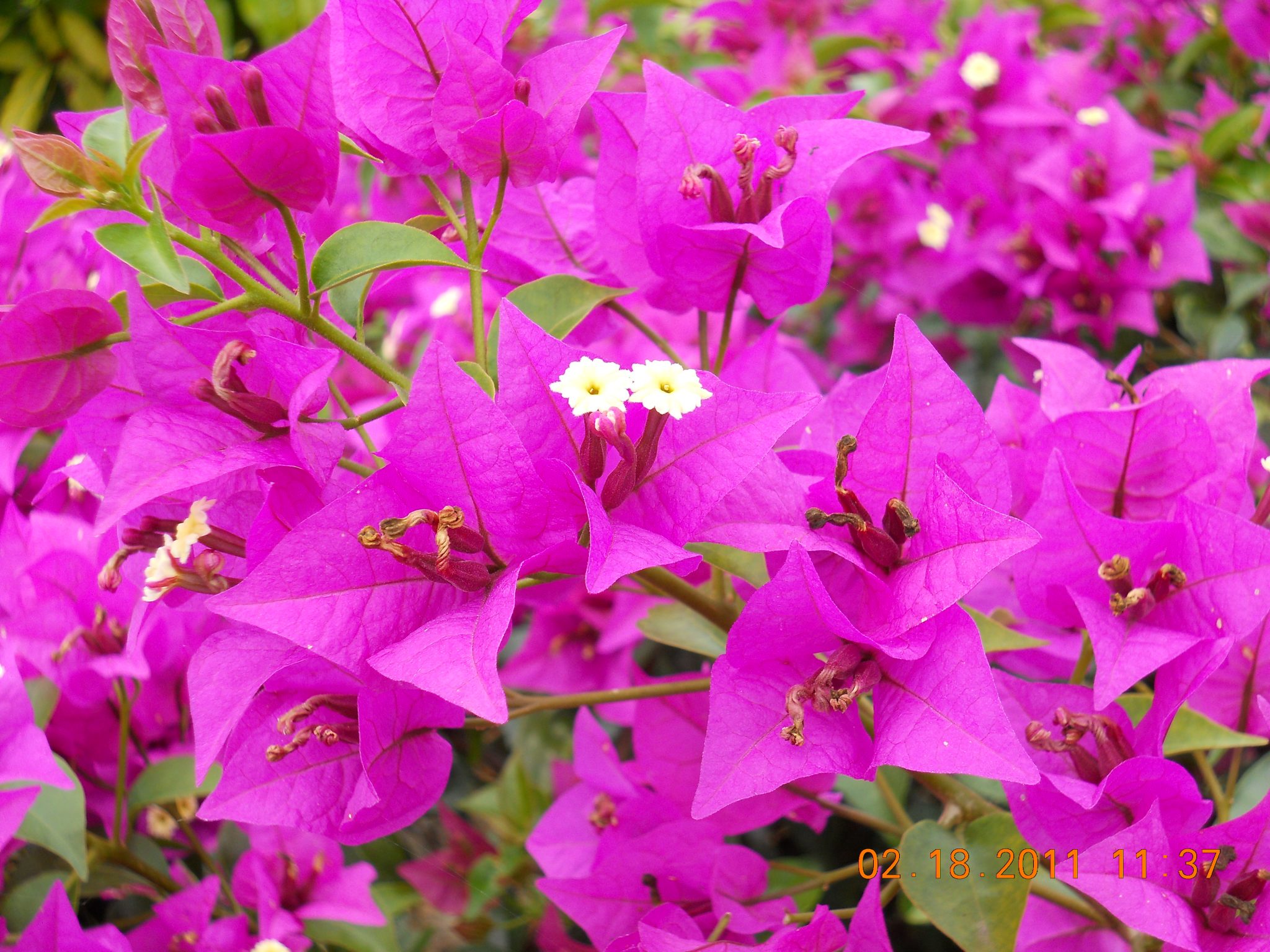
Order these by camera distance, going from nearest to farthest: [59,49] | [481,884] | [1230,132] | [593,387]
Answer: [593,387]
[481,884]
[1230,132]
[59,49]

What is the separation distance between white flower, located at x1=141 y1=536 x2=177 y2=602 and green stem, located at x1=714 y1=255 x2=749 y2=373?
35cm

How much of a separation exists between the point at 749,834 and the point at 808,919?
368 mm

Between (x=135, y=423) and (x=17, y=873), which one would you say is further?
(x=17, y=873)

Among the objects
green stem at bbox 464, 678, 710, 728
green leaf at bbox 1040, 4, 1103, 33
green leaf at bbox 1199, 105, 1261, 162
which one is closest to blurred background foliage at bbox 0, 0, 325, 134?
green leaf at bbox 1040, 4, 1103, 33

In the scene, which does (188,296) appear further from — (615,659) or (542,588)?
(615,659)

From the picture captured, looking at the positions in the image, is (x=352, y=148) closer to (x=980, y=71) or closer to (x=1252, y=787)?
(x=1252, y=787)

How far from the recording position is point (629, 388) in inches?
20.4

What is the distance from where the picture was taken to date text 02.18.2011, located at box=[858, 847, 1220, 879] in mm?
525

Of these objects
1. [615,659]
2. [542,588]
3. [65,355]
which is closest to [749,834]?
[615,659]

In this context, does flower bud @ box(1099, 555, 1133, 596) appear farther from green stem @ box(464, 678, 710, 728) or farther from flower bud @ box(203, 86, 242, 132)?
flower bud @ box(203, 86, 242, 132)

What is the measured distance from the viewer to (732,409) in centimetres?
52

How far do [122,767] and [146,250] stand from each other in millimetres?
476

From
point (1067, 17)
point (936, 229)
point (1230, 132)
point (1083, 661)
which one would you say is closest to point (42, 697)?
point (1083, 661)

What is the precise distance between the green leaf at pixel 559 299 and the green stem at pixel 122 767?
46cm
